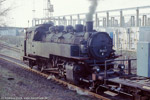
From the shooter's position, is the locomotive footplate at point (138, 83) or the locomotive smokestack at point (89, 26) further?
Answer: the locomotive smokestack at point (89, 26)

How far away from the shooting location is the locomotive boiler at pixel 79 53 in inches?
370

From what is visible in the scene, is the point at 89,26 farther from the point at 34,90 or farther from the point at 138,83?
the point at 138,83

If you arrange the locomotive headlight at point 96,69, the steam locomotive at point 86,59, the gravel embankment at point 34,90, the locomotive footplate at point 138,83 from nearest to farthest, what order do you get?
the locomotive footplate at point 138,83 < the gravel embankment at point 34,90 < the steam locomotive at point 86,59 < the locomotive headlight at point 96,69

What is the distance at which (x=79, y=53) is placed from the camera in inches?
379

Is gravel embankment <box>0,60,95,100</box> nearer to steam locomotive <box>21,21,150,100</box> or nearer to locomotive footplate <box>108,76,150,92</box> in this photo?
steam locomotive <box>21,21,150,100</box>

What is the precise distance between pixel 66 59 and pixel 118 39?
43.3 ft

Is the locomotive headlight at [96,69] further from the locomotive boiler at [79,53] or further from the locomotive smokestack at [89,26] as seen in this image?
the locomotive smokestack at [89,26]

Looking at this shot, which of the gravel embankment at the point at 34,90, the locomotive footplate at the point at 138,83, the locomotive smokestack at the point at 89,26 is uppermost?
the locomotive smokestack at the point at 89,26

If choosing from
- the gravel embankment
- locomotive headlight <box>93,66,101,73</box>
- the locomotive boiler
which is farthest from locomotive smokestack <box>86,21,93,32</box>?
the gravel embankment

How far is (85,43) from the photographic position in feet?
31.7

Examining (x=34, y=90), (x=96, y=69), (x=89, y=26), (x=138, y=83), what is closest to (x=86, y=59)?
(x=96, y=69)

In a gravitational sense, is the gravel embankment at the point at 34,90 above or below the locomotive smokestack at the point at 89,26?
below

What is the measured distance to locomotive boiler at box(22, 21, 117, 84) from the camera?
9.39 meters

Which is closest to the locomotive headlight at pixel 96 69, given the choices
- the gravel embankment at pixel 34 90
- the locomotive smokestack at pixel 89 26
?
the gravel embankment at pixel 34 90
